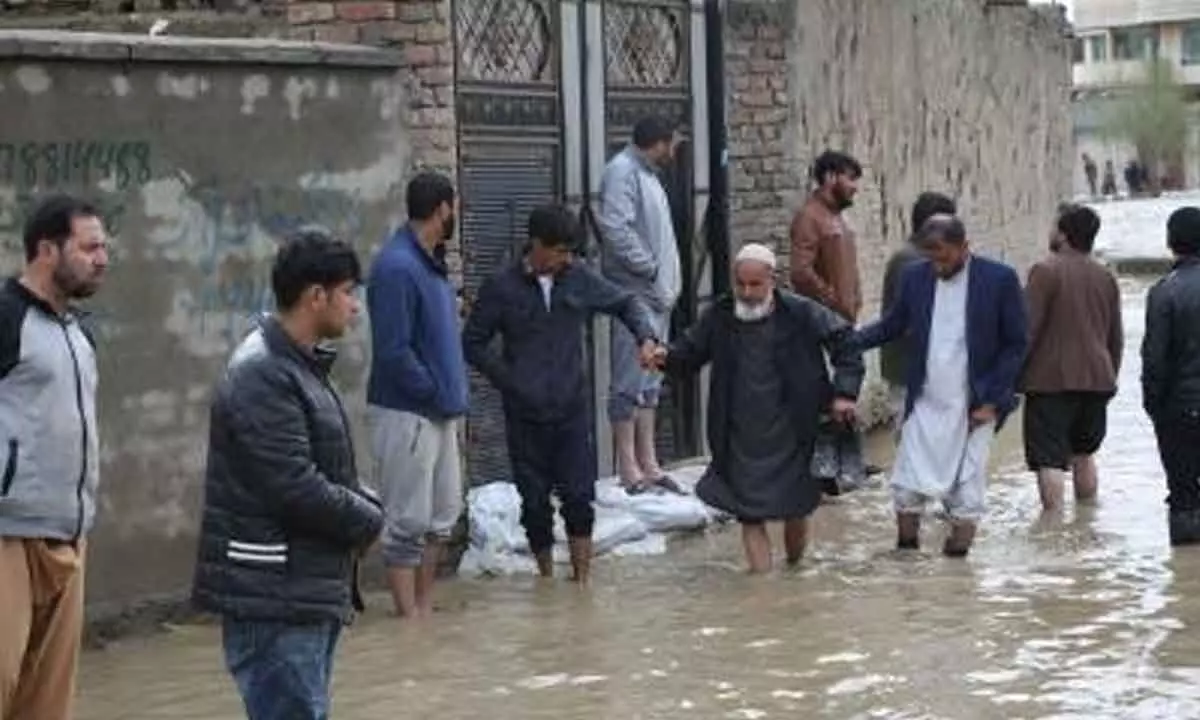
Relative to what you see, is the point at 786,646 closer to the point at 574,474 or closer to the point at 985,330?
the point at 574,474

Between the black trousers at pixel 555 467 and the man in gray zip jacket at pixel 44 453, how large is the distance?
4114 mm

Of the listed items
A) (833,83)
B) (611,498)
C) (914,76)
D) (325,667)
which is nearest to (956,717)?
(325,667)

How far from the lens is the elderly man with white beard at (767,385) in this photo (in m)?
→ 10.8

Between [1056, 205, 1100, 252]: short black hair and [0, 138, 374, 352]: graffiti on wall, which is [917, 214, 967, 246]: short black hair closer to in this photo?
[1056, 205, 1100, 252]: short black hair

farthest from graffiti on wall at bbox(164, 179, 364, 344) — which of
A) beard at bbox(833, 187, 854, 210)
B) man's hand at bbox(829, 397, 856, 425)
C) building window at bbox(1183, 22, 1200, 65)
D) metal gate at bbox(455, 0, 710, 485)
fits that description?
building window at bbox(1183, 22, 1200, 65)

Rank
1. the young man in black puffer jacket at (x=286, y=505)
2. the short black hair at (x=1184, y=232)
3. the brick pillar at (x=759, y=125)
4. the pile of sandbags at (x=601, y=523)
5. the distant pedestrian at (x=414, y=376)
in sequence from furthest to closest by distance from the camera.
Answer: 1. the brick pillar at (x=759, y=125)
2. the short black hair at (x=1184, y=232)
3. the pile of sandbags at (x=601, y=523)
4. the distant pedestrian at (x=414, y=376)
5. the young man in black puffer jacket at (x=286, y=505)

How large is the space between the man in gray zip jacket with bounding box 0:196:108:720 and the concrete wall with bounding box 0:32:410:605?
2.61 m

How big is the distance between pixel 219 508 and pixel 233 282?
424 centimetres

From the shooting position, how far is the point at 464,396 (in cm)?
979

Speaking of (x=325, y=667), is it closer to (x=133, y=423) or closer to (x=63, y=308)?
(x=63, y=308)

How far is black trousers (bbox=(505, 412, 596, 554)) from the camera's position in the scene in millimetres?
10477

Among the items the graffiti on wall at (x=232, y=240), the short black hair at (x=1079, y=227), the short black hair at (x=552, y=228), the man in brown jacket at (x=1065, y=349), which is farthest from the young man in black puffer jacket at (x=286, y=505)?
the short black hair at (x=1079, y=227)

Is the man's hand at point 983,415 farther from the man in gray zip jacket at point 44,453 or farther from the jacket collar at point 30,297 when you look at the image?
the jacket collar at point 30,297

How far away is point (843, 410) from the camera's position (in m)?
10.7
